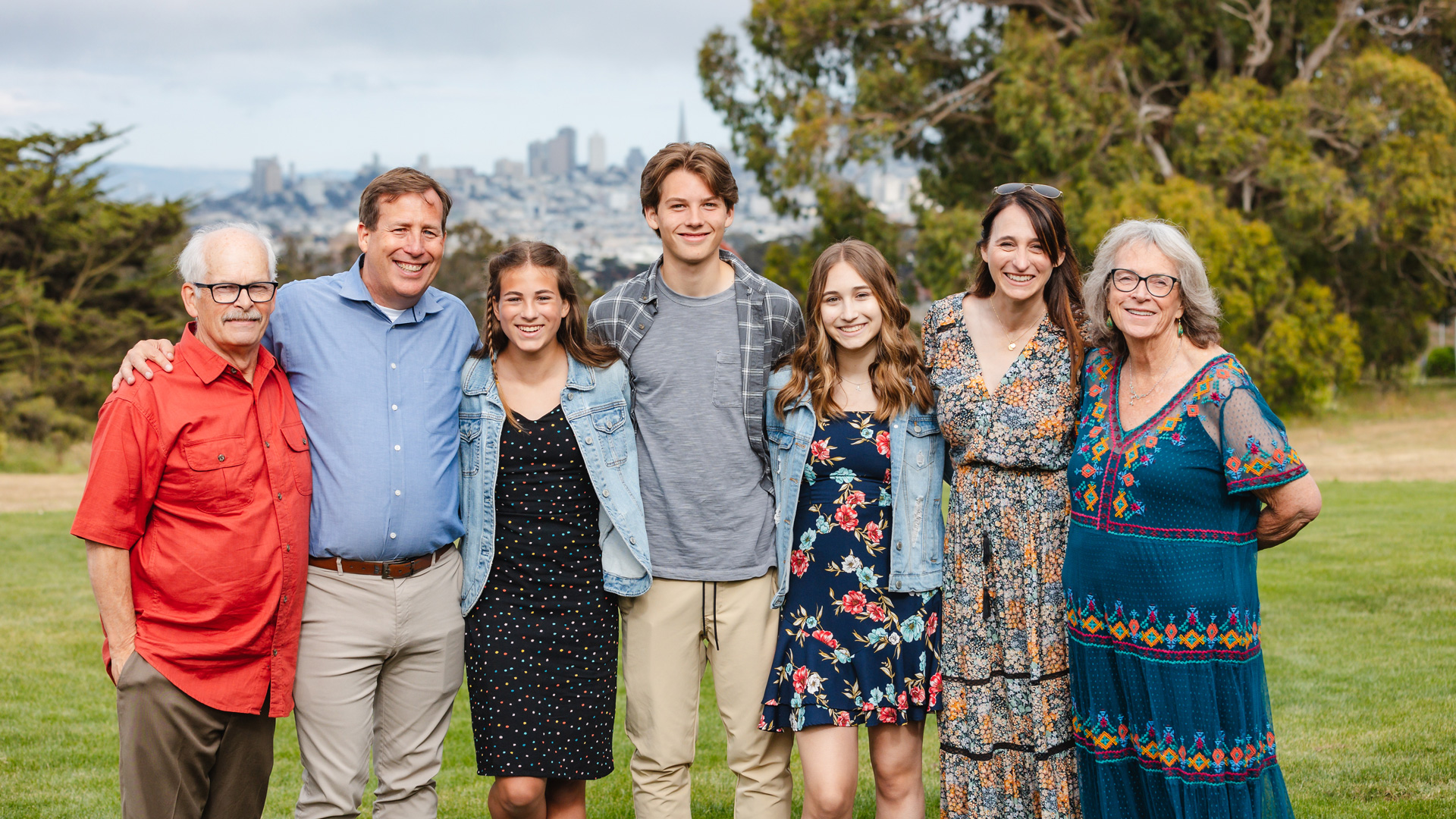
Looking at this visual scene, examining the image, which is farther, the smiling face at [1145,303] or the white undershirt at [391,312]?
the white undershirt at [391,312]

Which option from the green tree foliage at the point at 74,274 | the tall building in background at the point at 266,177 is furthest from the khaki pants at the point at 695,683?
the tall building in background at the point at 266,177

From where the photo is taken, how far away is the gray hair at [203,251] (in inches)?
126

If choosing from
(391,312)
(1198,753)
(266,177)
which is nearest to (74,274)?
(391,312)

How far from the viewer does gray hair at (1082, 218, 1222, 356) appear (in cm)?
324

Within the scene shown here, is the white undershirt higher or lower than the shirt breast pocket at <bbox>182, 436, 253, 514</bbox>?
higher

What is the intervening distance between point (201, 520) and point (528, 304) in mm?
1144

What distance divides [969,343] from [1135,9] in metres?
19.8

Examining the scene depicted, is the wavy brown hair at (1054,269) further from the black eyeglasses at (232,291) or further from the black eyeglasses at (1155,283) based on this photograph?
the black eyeglasses at (232,291)

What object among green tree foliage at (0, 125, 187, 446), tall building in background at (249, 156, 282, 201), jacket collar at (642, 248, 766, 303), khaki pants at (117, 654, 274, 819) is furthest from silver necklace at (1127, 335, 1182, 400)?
tall building in background at (249, 156, 282, 201)

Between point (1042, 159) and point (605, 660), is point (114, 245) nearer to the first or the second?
point (1042, 159)

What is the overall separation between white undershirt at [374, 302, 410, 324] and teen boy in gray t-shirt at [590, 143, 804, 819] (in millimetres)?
717

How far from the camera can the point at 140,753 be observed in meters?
3.14

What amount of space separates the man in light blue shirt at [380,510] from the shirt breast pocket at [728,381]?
2.80 feet

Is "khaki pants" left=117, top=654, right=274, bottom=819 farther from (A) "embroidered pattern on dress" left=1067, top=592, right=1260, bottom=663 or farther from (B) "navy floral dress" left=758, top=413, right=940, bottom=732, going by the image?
(A) "embroidered pattern on dress" left=1067, top=592, right=1260, bottom=663
